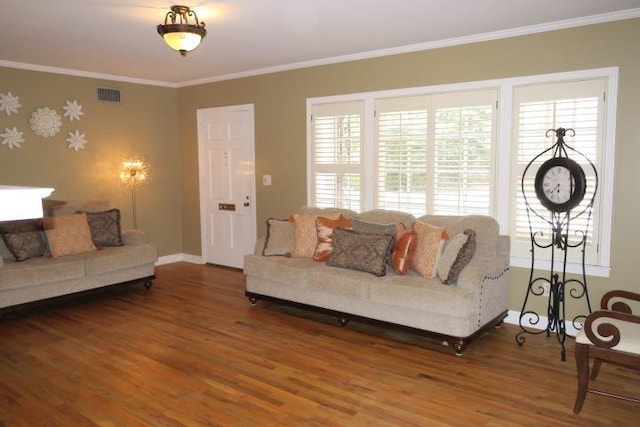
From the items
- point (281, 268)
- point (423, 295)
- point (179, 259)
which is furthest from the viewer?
point (179, 259)

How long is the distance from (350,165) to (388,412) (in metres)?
3.04

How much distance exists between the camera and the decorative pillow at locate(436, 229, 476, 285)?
3871 millimetres

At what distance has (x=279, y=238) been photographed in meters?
5.18

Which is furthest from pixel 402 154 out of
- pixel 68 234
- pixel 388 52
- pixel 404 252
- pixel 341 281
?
pixel 68 234

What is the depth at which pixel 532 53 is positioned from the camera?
4215 millimetres

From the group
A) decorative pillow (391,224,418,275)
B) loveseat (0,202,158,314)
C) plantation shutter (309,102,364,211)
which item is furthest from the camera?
plantation shutter (309,102,364,211)

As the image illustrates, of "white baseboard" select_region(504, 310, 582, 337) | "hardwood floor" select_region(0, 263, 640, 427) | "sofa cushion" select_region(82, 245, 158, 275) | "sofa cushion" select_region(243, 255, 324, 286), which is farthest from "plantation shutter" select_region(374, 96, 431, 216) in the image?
"sofa cushion" select_region(82, 245, 158, 275)

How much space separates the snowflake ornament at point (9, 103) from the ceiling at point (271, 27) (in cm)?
36

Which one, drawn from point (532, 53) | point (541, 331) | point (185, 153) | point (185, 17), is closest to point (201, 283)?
point (185, 153)

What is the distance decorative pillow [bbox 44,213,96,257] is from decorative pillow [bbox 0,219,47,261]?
10cm

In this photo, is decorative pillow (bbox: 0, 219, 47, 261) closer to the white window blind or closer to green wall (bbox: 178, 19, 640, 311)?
green wall (bbox: 178, 19, 640, 311)

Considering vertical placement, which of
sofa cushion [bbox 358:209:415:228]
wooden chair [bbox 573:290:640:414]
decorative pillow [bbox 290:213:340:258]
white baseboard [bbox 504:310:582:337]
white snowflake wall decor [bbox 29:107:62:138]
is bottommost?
white baseboard [bbox 504:310:582:337]

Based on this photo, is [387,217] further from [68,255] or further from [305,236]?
[68,255]

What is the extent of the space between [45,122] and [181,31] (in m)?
3.30
